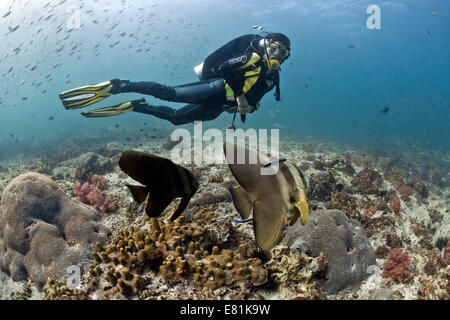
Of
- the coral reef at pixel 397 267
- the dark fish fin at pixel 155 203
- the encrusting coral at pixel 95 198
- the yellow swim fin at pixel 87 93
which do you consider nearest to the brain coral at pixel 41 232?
the encrusting coral at pixel 95 198

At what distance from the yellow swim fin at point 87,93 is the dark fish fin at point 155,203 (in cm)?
653

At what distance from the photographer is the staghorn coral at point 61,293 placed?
3.34 m

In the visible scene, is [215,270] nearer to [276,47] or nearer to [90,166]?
[276,47]

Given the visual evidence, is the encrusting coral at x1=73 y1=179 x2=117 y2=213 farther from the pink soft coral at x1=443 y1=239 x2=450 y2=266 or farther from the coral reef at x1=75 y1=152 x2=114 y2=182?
the pink soft coral at x1=443 y1=239 x2=450 y2=266

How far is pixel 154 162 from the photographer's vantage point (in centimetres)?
201

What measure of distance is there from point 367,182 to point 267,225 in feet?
29.5

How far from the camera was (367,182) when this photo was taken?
30.3 ft

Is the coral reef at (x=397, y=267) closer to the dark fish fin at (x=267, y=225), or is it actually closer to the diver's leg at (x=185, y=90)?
the dark fish fin at (x=267, y=225)

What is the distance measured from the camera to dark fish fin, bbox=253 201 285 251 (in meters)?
1.74

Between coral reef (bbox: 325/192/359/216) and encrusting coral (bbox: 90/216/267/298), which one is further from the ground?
encrusting coral (bbox: 90/216/267/298)

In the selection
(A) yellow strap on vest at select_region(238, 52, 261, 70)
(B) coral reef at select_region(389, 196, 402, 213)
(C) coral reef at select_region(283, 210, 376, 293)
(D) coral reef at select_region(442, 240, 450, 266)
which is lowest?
(D) coral reef at select_region(442, 240, 450, 266)

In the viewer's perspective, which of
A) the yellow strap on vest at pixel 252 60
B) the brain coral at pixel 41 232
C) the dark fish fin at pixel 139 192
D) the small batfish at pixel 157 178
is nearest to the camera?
the small batfish at pixel 157 178

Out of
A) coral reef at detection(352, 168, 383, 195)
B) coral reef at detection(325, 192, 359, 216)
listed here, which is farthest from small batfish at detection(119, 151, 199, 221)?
coral reef at detection(352, 168, 383, 195)

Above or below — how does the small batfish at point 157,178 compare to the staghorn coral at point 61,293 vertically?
above
